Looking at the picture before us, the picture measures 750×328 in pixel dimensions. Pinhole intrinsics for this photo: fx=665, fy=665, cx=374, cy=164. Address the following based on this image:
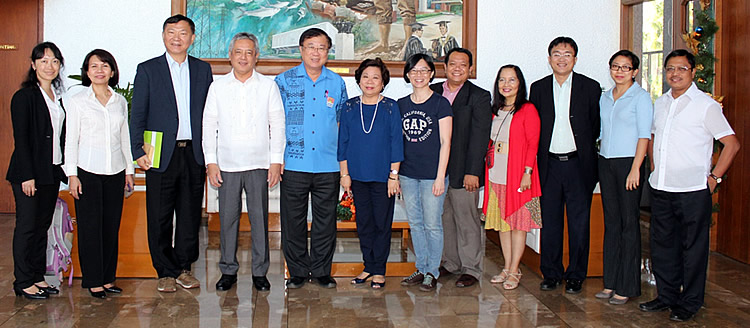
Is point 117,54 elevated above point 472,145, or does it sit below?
above

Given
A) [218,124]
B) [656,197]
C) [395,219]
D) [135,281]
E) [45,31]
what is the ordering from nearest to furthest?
[656,197] → [218,124] → [135,281] → [395,219] → [45,31]

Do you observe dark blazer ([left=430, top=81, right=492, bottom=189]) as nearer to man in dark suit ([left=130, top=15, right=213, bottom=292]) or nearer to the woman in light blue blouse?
the woman in light blue blouse

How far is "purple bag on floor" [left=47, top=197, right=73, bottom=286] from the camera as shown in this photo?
4.11 metres

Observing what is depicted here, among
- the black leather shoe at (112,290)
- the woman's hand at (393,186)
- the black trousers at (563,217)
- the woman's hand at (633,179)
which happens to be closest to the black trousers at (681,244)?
the woman's hand at (633,179)

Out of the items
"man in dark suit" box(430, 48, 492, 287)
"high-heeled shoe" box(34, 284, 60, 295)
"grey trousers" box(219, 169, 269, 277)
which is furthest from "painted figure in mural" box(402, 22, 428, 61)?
"high-heeled shoe" box(34, 284, 60, 295)

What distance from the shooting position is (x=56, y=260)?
412 centimetres

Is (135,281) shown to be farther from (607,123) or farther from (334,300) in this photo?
(607,123)

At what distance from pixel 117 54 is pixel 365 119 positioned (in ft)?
12.1

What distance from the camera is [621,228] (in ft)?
12.9

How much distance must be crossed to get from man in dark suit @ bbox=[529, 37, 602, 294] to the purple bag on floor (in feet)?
9.86

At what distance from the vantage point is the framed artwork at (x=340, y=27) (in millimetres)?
6551

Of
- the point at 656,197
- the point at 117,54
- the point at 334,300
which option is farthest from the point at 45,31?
the point at 656,197

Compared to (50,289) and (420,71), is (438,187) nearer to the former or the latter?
(420,71)

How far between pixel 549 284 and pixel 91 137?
2.89m
